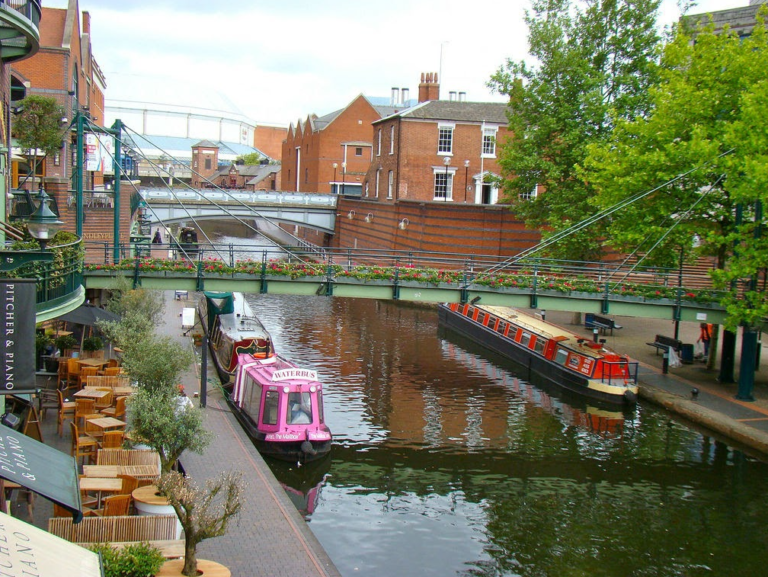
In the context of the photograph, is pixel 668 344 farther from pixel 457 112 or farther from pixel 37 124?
pixel 457 112

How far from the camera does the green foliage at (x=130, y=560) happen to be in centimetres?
1002

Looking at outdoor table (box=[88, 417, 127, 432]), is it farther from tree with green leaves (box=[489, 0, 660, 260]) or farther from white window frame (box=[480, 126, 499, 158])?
white window frame (box=[480, 126, 499, 158])

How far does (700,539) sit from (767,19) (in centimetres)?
2907

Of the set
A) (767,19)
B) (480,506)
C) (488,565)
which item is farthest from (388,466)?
(767,19)

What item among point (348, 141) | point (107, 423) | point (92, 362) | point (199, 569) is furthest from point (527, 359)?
point (348, 141)

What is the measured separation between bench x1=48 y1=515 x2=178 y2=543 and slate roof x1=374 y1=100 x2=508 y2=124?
1664 inches

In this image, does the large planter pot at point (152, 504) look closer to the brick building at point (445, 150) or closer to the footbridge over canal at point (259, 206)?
the brick building at point (445, 150)

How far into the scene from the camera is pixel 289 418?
19297 millimetres

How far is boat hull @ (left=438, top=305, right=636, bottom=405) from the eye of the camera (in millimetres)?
25438

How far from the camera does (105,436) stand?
15.8m

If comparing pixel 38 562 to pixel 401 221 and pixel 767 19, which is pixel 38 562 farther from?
pixel 401 221

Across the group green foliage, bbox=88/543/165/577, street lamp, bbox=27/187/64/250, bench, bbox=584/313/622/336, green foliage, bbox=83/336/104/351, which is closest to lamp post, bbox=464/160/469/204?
bench, bbox=584/313/622/336

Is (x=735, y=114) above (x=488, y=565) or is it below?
above

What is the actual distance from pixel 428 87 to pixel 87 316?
143ft
